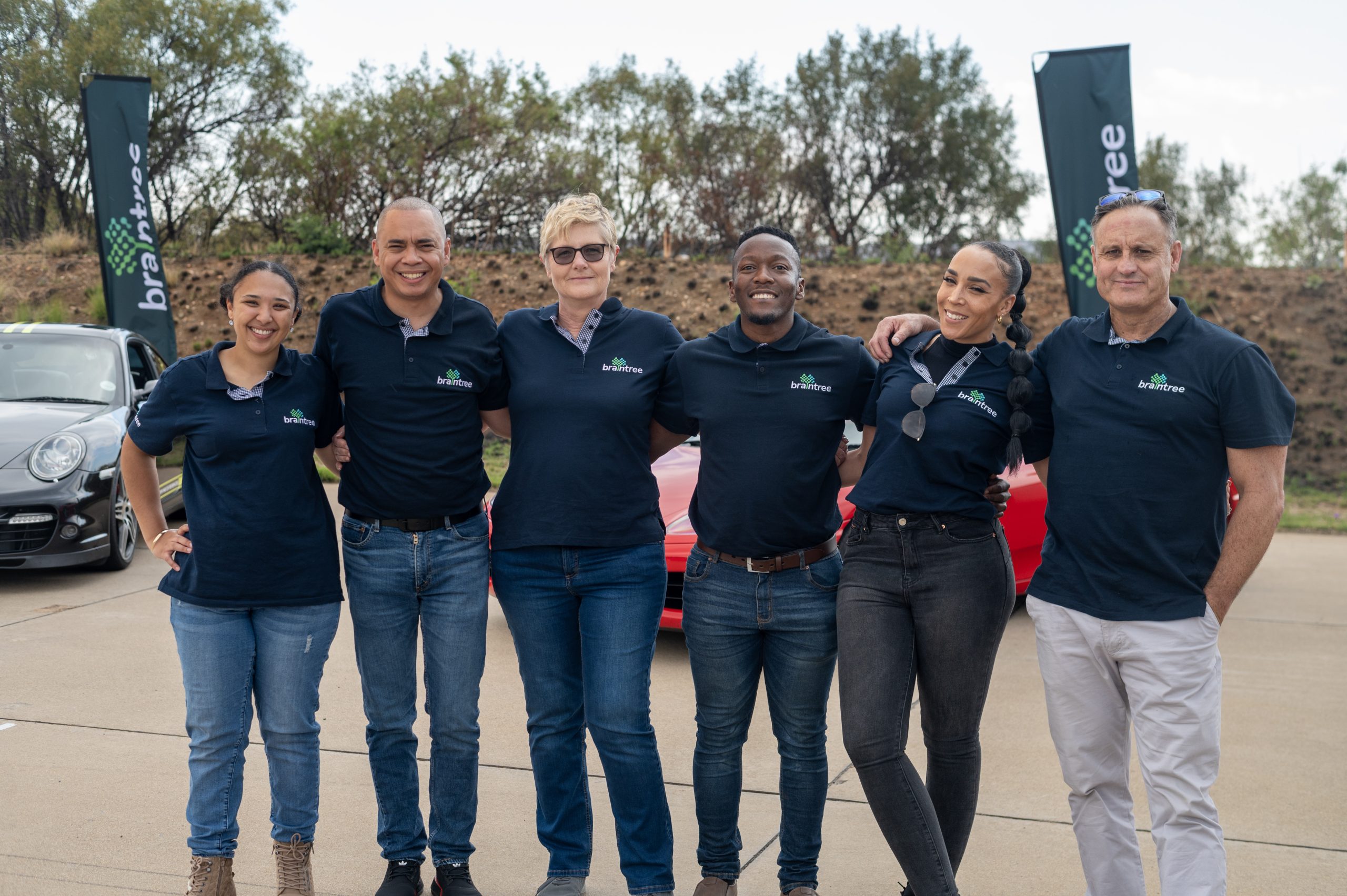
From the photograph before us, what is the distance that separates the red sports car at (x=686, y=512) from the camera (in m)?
5.71

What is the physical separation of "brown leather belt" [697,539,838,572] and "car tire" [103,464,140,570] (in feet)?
17.9

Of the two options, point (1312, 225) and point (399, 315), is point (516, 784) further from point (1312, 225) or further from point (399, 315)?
point (1312, 225)

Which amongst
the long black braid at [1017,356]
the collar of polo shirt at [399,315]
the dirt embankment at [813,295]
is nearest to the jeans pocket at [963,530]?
the long black braid at [1017,356]

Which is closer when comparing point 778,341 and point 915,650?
point 915,650

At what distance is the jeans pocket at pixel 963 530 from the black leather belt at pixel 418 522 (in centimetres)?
134

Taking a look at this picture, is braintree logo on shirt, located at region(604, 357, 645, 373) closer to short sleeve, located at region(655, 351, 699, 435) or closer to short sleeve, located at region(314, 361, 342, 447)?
short sleeve, located at region(655, 351, 699, 435)

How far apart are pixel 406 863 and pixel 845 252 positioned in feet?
62.1

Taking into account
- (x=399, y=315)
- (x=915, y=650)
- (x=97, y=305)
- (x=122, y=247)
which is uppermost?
(x=122, y=247)

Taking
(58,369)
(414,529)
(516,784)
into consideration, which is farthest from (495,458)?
(414,529)

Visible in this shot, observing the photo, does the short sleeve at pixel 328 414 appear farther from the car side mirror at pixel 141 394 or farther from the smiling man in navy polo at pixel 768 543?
the car side mirror at pixel 141 394

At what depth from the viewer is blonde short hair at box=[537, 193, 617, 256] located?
10.9 feet

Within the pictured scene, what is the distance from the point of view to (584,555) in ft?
10.6

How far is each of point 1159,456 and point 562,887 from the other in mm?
2000

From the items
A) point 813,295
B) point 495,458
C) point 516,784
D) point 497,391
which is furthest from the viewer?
point 813,295
